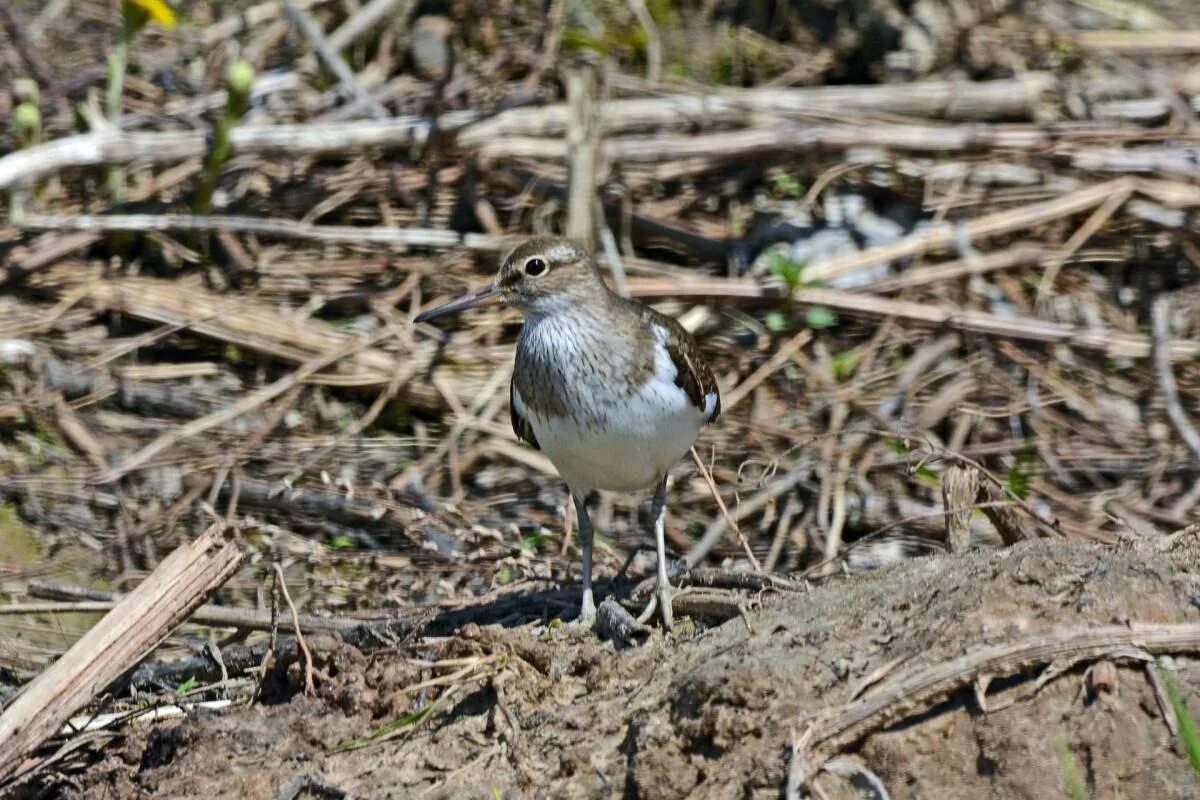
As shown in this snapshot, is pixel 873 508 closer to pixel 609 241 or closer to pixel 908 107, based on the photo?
pixel 609 241

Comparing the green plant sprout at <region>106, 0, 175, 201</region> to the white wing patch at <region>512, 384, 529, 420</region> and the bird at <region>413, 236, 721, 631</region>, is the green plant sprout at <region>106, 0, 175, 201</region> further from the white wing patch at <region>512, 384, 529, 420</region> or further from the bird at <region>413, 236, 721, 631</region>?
the white wing patch at <region>512, 384, 529, 420</region>

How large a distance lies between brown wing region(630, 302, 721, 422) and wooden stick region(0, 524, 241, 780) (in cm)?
180

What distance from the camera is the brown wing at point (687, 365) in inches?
226

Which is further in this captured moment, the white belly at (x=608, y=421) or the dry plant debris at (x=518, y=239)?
the dry plant debris at (x=518, y=239)

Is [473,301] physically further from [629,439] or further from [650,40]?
[650,40]

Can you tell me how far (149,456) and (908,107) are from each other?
191 inches

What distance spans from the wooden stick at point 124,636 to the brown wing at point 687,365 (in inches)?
70.7

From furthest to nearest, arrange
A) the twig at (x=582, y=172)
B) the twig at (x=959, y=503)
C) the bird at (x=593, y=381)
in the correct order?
the twig at (x=582, y=172)
the bird at (x=593, y=381)
the twig at (x=959, y=503)

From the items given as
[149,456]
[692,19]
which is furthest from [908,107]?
[149,456]

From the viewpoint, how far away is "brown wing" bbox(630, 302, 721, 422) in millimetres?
5746

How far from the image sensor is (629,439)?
5.48 metres

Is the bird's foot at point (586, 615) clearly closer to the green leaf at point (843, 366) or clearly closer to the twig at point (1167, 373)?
the green leaf at point (843, 366)

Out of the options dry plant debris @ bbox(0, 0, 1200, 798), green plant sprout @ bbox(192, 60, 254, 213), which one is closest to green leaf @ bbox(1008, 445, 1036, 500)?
dry plant debris @ bbox(0, 0, 1200, 798)

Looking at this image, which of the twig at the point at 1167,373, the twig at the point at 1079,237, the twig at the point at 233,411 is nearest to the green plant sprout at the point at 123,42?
the twig at the point at 233,411
